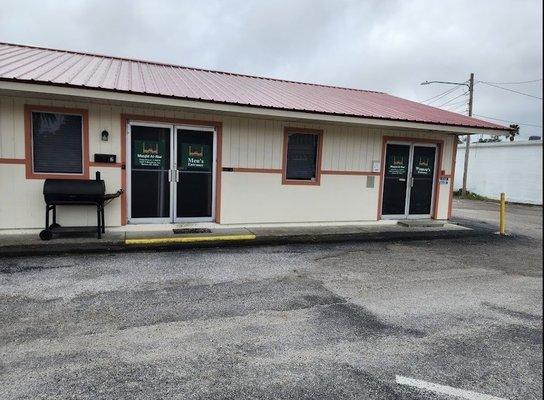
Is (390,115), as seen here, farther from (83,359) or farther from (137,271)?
(83,359)

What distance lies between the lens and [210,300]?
4.57 metres

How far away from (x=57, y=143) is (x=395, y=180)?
8203 mm

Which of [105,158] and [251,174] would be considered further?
Result: [251,174]

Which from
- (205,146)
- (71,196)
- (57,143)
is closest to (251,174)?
(205,146)

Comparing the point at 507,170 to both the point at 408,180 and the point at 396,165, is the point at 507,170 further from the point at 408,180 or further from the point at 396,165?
the point at 396,165

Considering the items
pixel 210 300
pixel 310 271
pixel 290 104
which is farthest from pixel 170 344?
pixel 290 104

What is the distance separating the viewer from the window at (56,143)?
7.26 metres

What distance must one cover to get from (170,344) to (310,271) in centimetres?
296

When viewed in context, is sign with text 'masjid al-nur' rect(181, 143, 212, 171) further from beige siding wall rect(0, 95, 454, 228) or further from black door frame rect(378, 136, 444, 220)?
black door frame rect(378, 136, 444, 220)

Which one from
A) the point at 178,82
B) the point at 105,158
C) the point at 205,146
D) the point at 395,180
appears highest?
the point at 178,82

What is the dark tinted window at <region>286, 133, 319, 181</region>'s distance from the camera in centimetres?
925

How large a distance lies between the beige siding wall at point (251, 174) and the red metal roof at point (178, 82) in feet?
1.75

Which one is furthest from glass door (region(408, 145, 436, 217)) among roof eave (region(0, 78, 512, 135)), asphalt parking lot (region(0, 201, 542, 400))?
asphalt parking lot (region(0, 201, 542, 400))

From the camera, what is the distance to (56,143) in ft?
24.4
